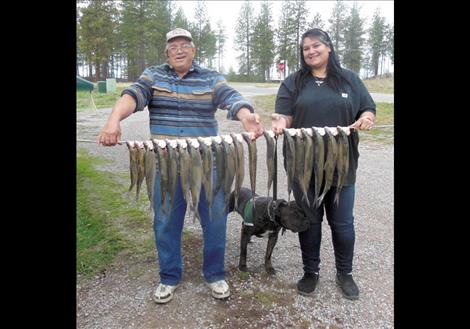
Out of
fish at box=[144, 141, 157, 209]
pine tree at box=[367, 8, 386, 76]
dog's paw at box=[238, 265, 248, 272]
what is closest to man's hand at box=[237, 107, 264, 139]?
fish at box=[144, 141, 157, 209]

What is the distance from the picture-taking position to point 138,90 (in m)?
3.31

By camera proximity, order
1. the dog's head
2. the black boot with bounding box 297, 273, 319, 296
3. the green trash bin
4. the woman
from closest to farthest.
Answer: the woman < the dog's head < the black boot with bounding box 297, 273, 319, 296 < the green trash bin

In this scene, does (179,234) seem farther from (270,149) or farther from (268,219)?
(270,149)

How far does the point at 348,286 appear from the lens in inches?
149

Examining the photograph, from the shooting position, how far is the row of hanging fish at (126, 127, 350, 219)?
313cm

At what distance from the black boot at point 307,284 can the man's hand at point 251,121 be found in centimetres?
167

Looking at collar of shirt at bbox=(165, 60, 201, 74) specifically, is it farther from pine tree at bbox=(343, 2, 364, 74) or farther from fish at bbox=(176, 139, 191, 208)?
pine tree at bbox=(343, 2, 364, 74)

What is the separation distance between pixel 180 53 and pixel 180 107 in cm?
47

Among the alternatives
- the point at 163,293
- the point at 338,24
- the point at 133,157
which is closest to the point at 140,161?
the point at 133,157

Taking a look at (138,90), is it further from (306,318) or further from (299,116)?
(306,318)

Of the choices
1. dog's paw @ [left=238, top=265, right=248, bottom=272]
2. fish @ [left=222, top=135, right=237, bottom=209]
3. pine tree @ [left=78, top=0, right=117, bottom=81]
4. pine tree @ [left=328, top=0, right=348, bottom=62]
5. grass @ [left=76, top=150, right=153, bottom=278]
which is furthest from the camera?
pine tree @ [left=328, top=0, right=348, bottom=62]

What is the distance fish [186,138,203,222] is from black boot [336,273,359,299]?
1751 mm

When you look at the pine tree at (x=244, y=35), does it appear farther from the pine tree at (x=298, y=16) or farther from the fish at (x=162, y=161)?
the fish at (x=162, y=161)

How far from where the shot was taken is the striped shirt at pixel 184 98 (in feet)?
11.1
